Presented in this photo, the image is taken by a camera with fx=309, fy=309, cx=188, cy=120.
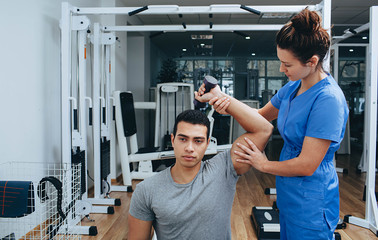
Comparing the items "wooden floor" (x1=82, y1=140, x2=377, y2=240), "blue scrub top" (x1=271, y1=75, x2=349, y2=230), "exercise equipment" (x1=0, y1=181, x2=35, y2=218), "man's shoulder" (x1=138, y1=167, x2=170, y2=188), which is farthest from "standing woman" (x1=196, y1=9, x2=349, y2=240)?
"wooden floor" (x1=82, y1=140, x2=377, y2=240)

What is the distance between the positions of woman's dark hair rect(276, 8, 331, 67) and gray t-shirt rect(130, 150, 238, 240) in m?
0.47

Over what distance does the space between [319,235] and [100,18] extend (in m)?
3.37

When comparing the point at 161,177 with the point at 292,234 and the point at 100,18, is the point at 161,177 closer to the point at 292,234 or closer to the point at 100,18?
the point at 292,234

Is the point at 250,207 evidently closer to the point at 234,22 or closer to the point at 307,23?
the point at 307,23

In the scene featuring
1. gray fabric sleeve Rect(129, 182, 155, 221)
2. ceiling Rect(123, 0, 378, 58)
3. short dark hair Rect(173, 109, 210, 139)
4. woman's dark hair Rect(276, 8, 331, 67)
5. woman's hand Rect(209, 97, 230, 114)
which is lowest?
gray fabric sleeve Rect(129, 182, 155, 221)

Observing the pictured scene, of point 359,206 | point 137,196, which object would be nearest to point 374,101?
point 359,206

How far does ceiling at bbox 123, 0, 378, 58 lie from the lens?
14.2 feet

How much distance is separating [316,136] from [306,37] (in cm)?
29

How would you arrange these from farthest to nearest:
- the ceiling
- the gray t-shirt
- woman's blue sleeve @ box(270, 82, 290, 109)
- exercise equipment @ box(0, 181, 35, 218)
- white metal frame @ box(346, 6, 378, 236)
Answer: the ceiling < white metal frame @ box(346, 6, 378, 236) < exercise equipment @ box(0, 181, 35, 218) < woman's blue sleeve @ box(270, 82, 290, 109) < the gray t-shirt

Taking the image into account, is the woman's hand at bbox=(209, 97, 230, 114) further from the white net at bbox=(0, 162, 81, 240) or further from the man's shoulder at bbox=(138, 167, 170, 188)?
the white net at bbox=(0, 162, 81, 240)

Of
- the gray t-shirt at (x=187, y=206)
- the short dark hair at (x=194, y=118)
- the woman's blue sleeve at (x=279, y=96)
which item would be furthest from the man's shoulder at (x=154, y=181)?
the woman's blue sleeve at (x=279, y=96)

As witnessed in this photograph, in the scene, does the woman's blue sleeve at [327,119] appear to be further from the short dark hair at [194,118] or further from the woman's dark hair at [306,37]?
the short dark hair at [194,118]

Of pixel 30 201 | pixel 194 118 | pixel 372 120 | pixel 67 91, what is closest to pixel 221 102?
pixel 194 118

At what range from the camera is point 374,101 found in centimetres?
233
